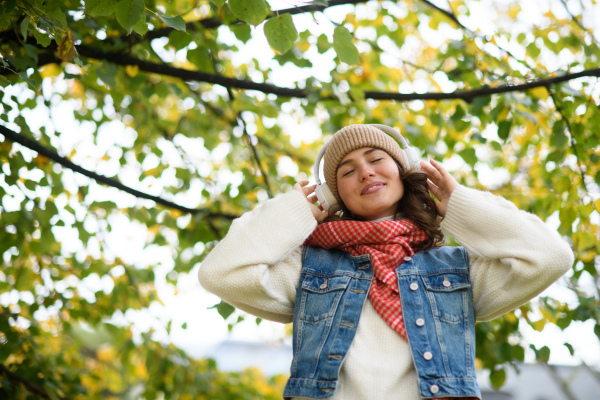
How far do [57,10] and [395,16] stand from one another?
222 cm

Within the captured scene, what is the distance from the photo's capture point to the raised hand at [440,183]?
1589 mm

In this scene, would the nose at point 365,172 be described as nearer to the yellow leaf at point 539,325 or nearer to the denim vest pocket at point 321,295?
the denim vest pocket at point 321,295

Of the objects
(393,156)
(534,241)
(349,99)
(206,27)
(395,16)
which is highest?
(395,16)

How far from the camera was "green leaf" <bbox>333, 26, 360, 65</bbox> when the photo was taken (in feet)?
5.60

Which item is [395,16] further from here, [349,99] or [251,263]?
[251,263]

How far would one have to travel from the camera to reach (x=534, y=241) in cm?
138

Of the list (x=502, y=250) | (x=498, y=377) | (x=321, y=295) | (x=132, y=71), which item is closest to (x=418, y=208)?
(x=502, y=250)

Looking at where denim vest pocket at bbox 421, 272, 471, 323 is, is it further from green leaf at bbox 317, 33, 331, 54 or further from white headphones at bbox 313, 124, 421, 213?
green leaf at bbox 317, 33, 331, 54

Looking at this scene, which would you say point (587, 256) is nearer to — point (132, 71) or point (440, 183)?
point (440, 183)

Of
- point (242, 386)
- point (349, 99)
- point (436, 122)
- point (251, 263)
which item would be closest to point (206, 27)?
point (349, 99)

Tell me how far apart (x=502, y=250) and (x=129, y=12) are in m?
1.17

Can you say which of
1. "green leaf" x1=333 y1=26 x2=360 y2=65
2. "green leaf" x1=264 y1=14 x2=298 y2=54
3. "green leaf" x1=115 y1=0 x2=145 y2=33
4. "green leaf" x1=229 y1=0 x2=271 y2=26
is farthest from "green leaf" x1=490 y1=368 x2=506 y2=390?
"green leaf" x1=115 y1=0 x2=145 y2=33

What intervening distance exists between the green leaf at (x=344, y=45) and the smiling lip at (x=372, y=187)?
427 millimetres

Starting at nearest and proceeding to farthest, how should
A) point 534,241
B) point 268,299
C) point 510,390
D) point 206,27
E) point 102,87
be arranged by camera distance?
point 534,241 → point 268,299 → point 206,27 → point 102,87 → point 510,390
